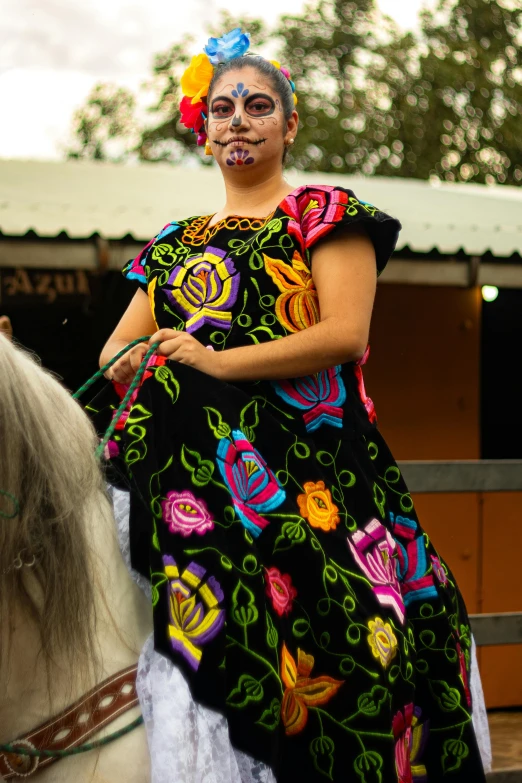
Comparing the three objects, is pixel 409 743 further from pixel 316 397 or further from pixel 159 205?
pixel 159 205

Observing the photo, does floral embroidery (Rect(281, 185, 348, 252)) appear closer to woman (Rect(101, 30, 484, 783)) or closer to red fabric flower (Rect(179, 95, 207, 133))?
woman (Rect(101, 30, 484, 783))

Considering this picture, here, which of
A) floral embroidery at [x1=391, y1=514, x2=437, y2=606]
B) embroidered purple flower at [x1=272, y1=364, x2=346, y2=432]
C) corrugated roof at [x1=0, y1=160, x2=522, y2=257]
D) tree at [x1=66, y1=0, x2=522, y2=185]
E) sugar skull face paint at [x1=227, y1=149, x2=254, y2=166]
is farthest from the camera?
tree at [x1=66, y1=0, x2=522, y2=185]

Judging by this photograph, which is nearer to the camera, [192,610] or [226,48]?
[192,610]

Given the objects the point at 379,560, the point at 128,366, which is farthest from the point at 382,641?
the point at 128,366

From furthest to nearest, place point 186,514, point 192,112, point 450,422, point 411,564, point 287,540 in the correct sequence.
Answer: point 450,422
point 192,112
point 411,564
point 287,540
point 186,514

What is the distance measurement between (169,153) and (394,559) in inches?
901

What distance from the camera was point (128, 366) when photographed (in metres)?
1.89

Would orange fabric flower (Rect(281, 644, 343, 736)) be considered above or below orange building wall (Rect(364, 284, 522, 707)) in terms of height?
above

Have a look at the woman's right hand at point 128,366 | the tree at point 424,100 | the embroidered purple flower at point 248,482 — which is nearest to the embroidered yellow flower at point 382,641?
the embroidered purple flower at point 248,482

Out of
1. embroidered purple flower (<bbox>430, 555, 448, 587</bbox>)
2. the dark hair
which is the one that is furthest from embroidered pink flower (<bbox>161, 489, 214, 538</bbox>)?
the dark hair

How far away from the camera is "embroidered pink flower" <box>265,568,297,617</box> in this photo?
5.32 feet

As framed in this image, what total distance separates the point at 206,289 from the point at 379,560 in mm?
643

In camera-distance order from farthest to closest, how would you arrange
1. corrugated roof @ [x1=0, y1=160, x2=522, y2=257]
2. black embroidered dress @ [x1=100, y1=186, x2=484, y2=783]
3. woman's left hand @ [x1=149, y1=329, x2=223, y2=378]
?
corrugated roof @ [x1=0, y1=160, x2=522, y2=257] < woman's left hand @ [x1=149, y1=329, x2=223, y2=378] < black embroidered dress @ [x1=100, y1=186, x2=484, y2=783]

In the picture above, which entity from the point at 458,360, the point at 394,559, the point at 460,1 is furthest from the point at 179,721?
the point at 460,1
